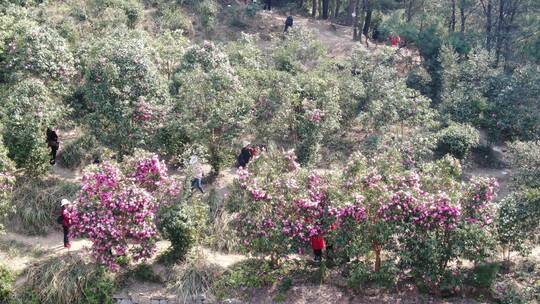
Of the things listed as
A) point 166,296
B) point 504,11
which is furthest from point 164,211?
point 504,11

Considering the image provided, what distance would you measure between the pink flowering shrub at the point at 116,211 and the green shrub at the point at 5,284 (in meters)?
1.70

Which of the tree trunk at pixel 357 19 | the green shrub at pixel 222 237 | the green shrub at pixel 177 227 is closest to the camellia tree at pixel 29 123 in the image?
the green shrub at pixel 177 227

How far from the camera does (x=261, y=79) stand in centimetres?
1614

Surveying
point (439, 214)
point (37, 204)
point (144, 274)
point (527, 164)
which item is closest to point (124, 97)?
point (37, 204)

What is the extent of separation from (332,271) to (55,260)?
5852mm

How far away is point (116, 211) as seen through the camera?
11.0m

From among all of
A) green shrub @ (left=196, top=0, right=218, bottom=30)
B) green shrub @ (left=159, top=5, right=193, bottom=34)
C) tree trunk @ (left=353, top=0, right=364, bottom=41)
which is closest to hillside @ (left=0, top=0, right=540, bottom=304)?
green shrub @ (left=159, top=5, right=193, bottom=34)

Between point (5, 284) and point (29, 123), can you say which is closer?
point (5, 284)

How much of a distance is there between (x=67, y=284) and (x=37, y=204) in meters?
2.84

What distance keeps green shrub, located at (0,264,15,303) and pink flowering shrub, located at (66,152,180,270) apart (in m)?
1.70

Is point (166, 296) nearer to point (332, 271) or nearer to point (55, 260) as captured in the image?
point (55, 260)

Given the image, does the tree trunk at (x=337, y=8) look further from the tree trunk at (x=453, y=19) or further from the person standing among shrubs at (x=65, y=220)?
the person standing among shrubs at (x=65, y=220)

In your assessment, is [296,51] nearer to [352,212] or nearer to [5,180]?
[352,212]

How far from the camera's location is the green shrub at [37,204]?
1314 cm
